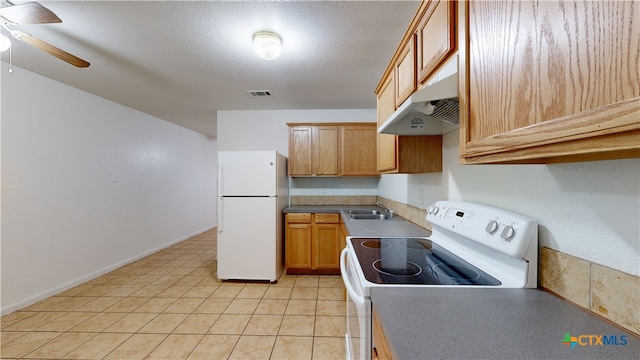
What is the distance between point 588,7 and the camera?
44 centimetres

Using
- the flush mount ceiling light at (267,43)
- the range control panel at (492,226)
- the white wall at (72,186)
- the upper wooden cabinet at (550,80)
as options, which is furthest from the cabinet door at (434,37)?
the white wall at (72,186)

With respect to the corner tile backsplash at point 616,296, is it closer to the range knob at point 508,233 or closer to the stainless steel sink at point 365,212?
the range knob at point 508,233

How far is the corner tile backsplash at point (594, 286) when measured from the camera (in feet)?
2.10

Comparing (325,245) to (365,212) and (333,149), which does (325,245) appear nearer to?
(365,212)

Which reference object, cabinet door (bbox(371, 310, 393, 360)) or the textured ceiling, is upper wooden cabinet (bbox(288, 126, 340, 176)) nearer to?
the textured ceiling

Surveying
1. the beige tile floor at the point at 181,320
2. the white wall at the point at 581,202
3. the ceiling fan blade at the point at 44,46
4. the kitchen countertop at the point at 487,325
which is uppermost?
the ceiling fan blade at the point at 44,46

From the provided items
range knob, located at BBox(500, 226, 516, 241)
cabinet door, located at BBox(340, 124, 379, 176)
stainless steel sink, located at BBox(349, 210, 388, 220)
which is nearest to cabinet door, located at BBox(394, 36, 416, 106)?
range knob, located at BBox(500, 226, 516, 241)

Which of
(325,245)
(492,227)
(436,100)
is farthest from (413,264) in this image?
(325,245)

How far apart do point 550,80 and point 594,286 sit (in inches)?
25.4

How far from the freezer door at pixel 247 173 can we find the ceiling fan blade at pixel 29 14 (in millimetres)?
1812

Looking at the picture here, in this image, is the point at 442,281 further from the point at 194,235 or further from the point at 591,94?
the point at 194,235

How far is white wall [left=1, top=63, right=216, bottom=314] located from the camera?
2375 millimetres

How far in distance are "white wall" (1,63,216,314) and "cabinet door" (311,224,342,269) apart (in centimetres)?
279

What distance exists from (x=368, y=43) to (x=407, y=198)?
4.71ft
